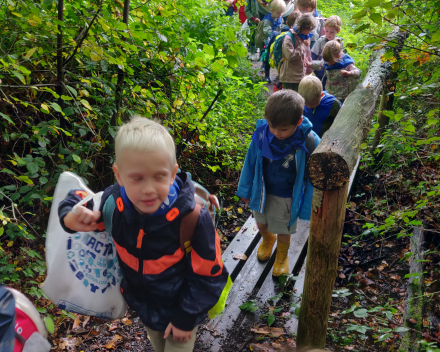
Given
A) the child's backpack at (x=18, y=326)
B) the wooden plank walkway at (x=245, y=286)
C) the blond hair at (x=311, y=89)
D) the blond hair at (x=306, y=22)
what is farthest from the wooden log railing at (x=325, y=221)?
the blond hair at (x=306, y=22)

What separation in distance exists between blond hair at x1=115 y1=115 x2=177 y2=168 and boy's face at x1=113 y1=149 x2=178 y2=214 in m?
0.02

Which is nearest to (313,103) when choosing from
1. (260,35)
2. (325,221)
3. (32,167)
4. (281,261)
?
(281,261)

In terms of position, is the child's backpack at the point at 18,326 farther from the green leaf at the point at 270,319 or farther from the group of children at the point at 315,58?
the group of children at the point at 315,58

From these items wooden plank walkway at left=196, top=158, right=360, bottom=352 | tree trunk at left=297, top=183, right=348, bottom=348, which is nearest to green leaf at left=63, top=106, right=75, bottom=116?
tree trunk at left=297, top=183, right=348, bottom=348

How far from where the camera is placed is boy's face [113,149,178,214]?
1.57 meters

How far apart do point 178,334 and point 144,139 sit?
3.51 feet

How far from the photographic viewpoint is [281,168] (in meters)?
3.04

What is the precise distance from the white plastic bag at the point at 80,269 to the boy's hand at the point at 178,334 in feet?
0.99

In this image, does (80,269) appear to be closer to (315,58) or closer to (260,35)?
(315,58)

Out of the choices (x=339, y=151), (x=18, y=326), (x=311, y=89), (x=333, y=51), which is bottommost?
(x=18, y=326)

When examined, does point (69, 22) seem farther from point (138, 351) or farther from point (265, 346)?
point (265, 346)

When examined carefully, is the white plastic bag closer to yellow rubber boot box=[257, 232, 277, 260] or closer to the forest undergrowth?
the forest undergrowth

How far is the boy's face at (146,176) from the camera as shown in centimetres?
157

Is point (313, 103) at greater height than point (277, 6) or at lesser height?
lesser
